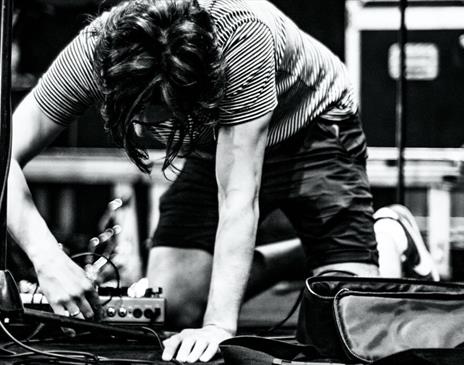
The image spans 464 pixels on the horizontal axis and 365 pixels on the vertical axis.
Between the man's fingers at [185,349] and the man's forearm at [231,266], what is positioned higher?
the man's forearm at [231,266]

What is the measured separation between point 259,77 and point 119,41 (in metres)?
0.32

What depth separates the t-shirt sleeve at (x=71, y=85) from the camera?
170 centimetres

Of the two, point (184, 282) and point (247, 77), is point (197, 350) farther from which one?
point (184, 282)

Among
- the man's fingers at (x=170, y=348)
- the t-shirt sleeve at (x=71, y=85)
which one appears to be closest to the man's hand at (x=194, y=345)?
the man's fingers at (x=170, y=348)

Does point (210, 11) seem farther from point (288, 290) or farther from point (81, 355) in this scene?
point (288, 290)

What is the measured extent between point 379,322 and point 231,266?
0.36m

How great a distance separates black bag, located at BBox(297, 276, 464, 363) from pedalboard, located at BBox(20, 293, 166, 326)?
45cm

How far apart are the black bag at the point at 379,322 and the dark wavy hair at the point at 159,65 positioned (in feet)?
1.32

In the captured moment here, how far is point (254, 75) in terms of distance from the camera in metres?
1.62

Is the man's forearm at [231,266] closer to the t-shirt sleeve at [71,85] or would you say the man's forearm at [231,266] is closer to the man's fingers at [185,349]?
the man's fingers at [185,349]

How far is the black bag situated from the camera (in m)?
1.35

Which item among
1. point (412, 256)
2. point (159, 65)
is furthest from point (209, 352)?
point (412, 256)

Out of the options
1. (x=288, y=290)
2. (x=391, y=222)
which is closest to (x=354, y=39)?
(x=288, y=290)

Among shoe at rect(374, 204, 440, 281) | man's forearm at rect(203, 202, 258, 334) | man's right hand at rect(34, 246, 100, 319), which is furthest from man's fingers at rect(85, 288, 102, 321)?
shoe at rect(374, 204, 440, 281)
